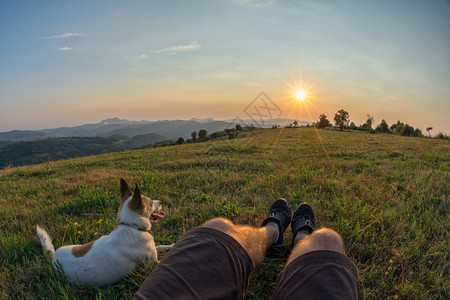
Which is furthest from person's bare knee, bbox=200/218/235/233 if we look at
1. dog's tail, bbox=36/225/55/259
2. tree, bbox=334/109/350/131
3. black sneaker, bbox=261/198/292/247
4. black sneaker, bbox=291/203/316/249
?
tree, bbox=334/109/350/131

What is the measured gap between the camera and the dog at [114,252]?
7.64 feet

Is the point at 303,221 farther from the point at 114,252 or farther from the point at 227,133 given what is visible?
the point at 227,133

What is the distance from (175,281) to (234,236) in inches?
27.6

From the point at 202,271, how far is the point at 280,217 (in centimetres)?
199

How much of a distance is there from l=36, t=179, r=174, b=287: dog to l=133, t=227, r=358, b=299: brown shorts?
1046 mm

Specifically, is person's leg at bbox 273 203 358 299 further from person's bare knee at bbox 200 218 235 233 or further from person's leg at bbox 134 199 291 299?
person's bare knee at bbox 200 218 235 233

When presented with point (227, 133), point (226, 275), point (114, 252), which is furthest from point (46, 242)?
point (227, 133)

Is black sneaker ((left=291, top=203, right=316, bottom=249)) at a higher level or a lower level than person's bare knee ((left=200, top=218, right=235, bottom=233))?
lower

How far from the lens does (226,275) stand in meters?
1.68

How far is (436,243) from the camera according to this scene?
2.75 m

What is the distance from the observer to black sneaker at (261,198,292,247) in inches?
119

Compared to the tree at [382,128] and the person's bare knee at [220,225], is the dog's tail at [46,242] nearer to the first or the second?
the person's bare knee at [220,225]

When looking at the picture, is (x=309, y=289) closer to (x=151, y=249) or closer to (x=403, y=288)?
(x=403, y=288)

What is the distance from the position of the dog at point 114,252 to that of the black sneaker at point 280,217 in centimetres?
159
